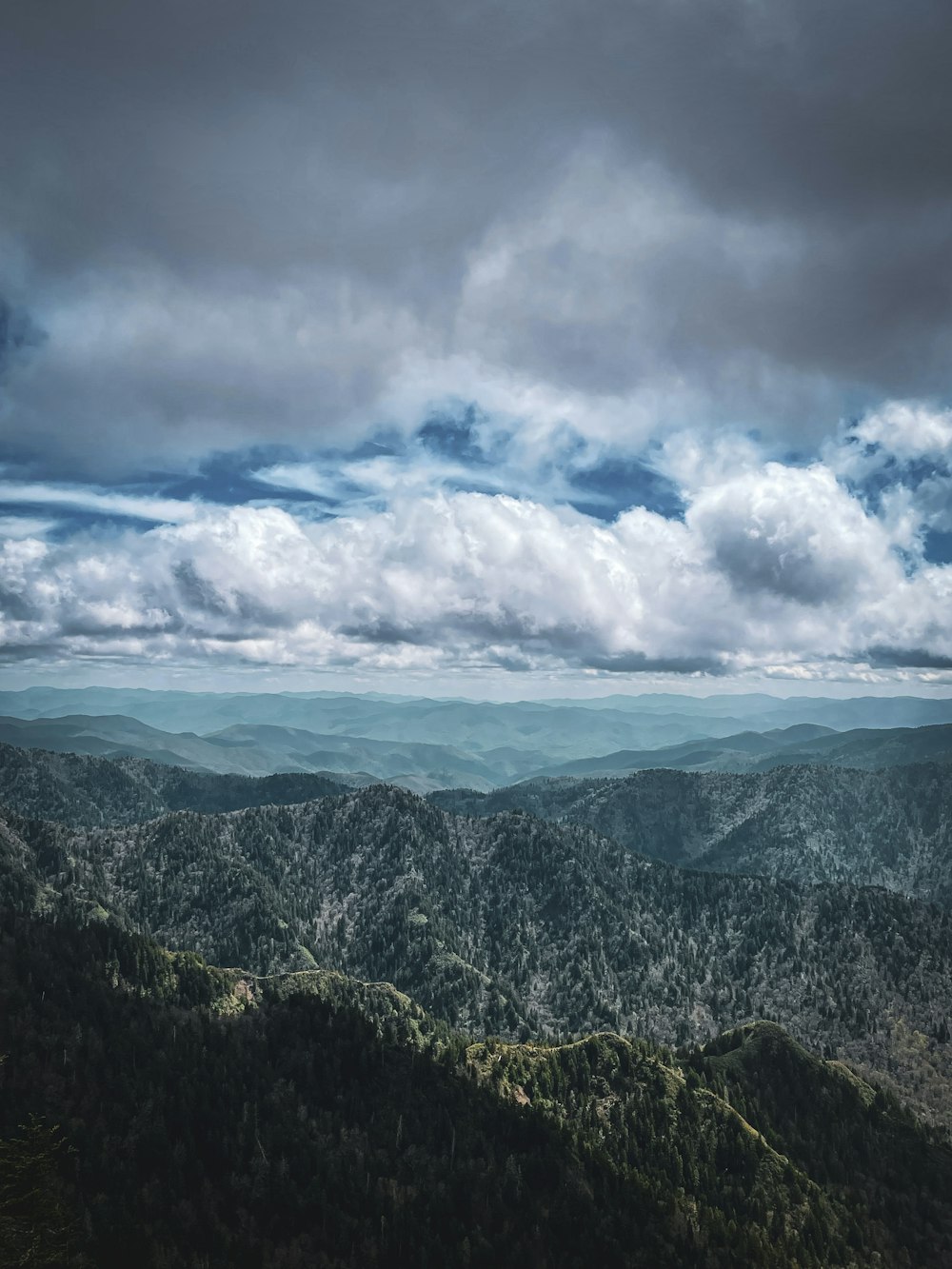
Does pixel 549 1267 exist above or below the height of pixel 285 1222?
below

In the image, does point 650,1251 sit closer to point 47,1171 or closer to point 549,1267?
point 549,1267

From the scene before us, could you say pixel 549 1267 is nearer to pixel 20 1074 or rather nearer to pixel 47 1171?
pixel 47 1171

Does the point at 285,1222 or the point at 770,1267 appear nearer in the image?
the point at 285,1222

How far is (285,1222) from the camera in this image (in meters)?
181

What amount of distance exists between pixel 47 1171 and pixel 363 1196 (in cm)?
8082

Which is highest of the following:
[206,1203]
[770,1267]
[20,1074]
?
[20,1074]

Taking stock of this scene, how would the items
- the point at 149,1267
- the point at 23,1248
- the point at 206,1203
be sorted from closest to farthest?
the point at 23,1248, the point at 149,1267, the point at 206,1203

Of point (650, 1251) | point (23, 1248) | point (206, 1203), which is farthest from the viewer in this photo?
point (650, 1251)

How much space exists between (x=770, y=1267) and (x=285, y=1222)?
130 meters

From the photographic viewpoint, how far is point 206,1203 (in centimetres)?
17938

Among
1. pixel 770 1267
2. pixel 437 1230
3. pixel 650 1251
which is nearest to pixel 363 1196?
pixel 437 1230

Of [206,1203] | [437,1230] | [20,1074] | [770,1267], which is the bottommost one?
[770,1267]

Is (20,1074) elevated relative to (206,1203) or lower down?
elevated

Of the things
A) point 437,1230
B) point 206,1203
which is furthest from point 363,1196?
point 206,1203
